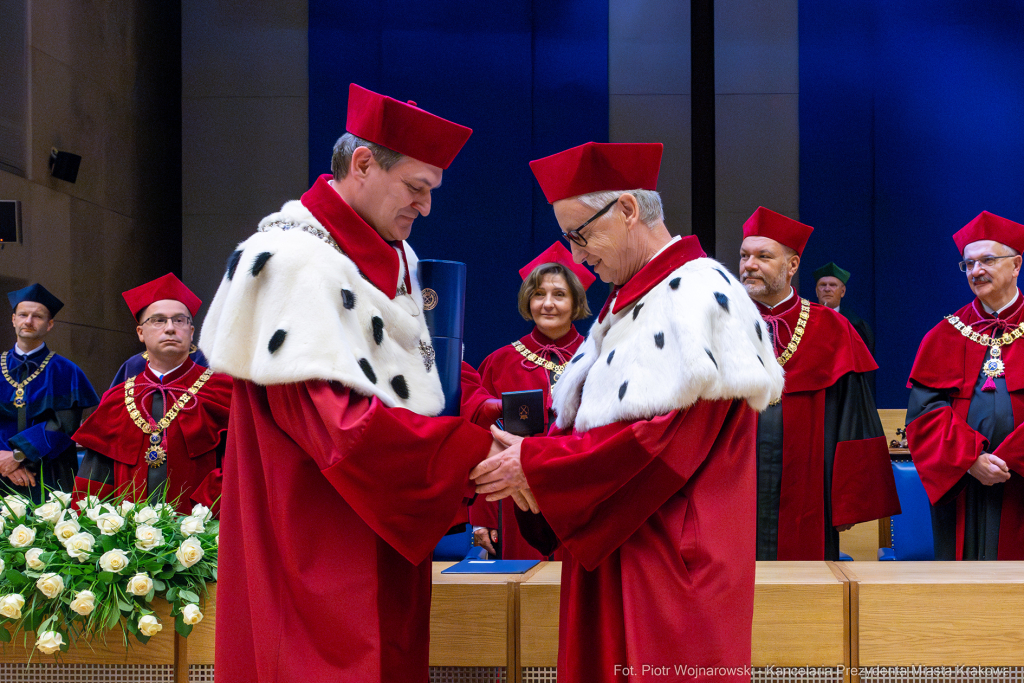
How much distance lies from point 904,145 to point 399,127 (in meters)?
7.52

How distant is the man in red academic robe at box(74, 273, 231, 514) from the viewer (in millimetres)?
4344

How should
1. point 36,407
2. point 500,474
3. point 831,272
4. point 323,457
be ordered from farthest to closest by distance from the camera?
point 831,272 < point 36,407 < point 500,474 < point 323,457

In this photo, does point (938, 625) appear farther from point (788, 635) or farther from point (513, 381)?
point (513, 381)

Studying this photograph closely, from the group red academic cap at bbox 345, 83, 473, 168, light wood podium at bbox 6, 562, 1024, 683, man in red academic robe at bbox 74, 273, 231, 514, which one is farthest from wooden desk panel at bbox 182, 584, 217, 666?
man in red academic robe at bbox 74, 273, 231, 514

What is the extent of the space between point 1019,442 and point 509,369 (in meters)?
2.32

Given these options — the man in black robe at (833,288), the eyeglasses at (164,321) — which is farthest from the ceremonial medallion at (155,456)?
the man in black robe at (833,288)

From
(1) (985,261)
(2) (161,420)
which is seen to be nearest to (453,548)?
(2) (161,420)

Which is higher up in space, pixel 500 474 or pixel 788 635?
pixel 500 474

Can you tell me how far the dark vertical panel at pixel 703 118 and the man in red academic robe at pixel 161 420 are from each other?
201 inches

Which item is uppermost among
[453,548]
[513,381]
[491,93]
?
[491,93]

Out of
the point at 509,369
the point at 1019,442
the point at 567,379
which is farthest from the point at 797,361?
the point at 567,379

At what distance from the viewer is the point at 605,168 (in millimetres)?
2062

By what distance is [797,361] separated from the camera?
402 centimetres

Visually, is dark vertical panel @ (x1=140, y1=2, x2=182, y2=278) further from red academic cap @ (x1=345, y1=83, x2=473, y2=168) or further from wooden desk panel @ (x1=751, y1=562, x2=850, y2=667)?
wooden desk panel @ (x1=751, y1=562, x2=850, y2=667)
